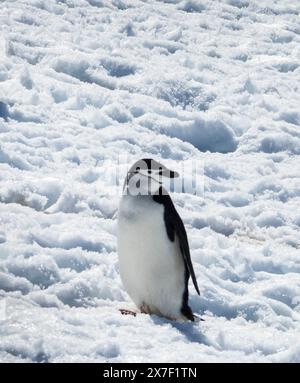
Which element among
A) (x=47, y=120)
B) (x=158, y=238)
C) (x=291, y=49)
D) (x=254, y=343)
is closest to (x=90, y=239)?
(x=158, y=238)

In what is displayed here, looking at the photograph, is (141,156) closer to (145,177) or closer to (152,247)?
(145,177)

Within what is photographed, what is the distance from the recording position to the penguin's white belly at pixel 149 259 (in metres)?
4.22

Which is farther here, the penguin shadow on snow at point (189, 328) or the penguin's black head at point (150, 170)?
the penguin's black head at point (150, 170)

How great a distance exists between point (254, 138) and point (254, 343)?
3.66 meters

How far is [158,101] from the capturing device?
309 inches

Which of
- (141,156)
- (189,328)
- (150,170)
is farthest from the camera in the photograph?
(141,156)

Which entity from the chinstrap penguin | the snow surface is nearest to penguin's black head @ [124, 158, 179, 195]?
the chinstrap penguin

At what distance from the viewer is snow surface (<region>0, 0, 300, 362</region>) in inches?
161

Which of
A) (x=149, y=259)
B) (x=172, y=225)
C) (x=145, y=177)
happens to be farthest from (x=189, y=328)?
(x=145, y=177)

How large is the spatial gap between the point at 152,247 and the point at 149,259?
0.07m

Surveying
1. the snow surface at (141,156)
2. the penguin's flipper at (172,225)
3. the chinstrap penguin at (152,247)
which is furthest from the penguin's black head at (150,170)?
the snow surface at (141,156)

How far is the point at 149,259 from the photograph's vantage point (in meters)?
4.27

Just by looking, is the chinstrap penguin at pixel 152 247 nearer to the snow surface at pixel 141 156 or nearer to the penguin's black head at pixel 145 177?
the penguin's black head at pixel 145 177

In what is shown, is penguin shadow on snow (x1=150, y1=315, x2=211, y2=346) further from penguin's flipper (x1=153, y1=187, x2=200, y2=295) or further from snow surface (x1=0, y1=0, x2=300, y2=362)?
penguin's flipper (x1=153, y1=187, x2=200, y2=295)
